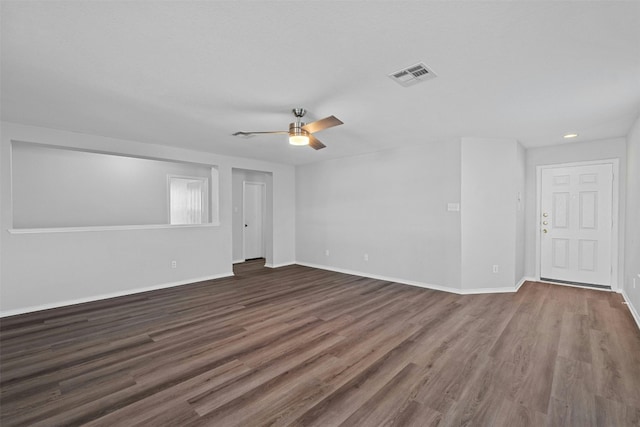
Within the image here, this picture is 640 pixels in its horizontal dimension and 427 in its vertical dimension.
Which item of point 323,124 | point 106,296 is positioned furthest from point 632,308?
point 106,296

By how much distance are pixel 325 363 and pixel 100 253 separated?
3883mm

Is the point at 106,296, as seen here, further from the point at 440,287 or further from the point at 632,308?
the point at 632,308

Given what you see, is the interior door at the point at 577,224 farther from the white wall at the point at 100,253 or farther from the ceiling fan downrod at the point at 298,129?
the white wall at the point at 100,253

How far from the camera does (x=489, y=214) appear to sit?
14.4 feet

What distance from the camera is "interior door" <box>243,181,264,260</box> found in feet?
24.9

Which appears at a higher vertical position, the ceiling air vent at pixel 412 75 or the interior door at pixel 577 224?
the ceiling air vent at pixel 412 75

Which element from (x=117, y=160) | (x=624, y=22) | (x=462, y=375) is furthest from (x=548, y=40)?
(x=117, y=160)

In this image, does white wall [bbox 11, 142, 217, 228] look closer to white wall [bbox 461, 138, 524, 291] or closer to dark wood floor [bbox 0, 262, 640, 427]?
dark wood floor [bbox 0, 262, 640, 427]

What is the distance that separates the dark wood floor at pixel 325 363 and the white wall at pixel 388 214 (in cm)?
92

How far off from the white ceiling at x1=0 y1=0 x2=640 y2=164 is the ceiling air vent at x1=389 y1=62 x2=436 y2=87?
0.21ft

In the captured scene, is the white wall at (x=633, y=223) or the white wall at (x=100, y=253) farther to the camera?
the white wall at (x=100, y=253)

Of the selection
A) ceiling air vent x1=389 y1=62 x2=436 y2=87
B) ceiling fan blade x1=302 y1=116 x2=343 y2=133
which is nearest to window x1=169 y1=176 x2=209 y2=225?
ceiling fan blade x1=302 y1=116 x2=343 y2=133

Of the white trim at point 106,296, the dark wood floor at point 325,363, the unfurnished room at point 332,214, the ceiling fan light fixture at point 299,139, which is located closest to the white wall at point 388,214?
the unfurnished room at point 332,214

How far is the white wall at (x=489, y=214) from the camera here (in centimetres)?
436
